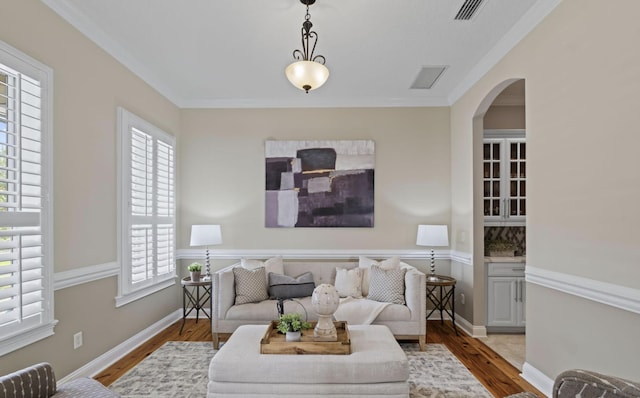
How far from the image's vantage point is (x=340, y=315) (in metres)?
3.83

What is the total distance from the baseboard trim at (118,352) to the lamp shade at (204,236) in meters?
1.08

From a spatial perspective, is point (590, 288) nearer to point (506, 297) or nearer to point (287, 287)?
point (506, 297)

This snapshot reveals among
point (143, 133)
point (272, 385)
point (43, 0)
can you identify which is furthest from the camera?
point (143, 133)

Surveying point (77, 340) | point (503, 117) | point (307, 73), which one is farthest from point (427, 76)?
point (77, 340)

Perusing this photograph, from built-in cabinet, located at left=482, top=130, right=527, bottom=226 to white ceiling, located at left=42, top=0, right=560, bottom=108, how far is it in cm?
80

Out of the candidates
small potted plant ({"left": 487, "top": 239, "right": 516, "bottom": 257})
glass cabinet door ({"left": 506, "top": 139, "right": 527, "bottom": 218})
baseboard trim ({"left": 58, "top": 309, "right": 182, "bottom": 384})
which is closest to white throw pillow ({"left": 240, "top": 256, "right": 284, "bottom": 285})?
baseboard trim ({"left": 58, "top": 309, "right": 182, "bottom": 384})

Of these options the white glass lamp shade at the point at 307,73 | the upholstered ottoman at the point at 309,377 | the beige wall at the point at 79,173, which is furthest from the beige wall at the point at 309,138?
the upholstered ottoman at the point at 309,377

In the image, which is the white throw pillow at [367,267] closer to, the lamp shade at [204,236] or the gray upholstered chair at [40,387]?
the lamp shade at [204,236]

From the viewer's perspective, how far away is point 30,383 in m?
1.91

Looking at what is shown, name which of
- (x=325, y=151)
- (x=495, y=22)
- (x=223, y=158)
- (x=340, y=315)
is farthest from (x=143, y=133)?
(x=495, y=22)

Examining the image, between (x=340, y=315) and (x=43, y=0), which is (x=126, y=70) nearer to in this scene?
(x=43, y=0)

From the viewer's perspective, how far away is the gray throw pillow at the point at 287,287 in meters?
4.16

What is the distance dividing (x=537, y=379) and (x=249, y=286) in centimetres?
281

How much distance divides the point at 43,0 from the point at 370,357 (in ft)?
11.5
